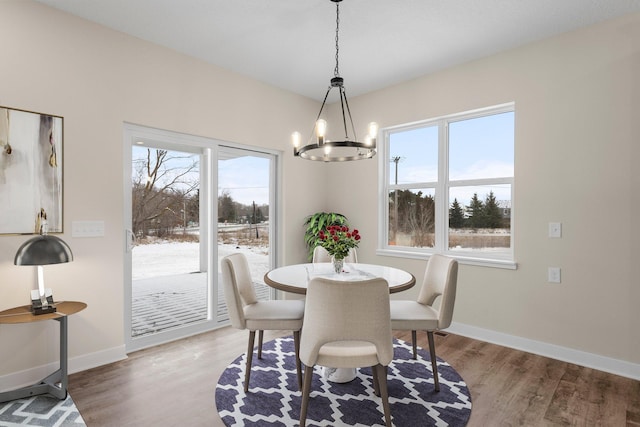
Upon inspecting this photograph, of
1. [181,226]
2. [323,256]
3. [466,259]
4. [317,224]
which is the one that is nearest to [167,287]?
[181,226]

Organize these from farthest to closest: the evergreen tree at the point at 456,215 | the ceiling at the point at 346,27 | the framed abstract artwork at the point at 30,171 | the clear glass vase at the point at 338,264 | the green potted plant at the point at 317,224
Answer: the green potted plant at the point at 317,224, the evergreen tree at the point at 456,215, the clear glass vase at the point at 338,264, the ceiling at the point at 346,27, the framed abstract artwork at the point at 30,171

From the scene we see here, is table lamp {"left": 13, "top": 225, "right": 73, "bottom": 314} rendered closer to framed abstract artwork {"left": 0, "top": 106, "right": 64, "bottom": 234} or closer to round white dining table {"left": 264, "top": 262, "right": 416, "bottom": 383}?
framed abstract artwork {"left": 0, "top": 106, "right": 64, "bottom": 234}

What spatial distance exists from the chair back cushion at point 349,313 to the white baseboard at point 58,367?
6.65 feet

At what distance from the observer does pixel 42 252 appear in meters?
2.26

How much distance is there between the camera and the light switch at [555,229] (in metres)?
2.99

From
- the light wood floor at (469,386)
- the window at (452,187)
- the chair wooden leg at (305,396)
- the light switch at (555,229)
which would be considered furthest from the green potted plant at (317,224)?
the chair wooden leg at (305,396)

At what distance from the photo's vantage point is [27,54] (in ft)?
8.24

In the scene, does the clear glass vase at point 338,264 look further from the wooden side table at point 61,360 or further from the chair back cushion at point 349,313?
the wooden side table at point 61,360

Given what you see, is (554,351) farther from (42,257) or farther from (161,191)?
(42,257)

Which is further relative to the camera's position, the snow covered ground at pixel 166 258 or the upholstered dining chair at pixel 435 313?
the snow covered ground at pixel 166 258

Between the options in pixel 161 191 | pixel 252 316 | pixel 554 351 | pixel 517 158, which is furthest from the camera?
pixel 161 191

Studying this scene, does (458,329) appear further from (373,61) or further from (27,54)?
(27,54)

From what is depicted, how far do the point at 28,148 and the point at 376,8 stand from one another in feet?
9.07

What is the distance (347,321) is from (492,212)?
7.93 feet
